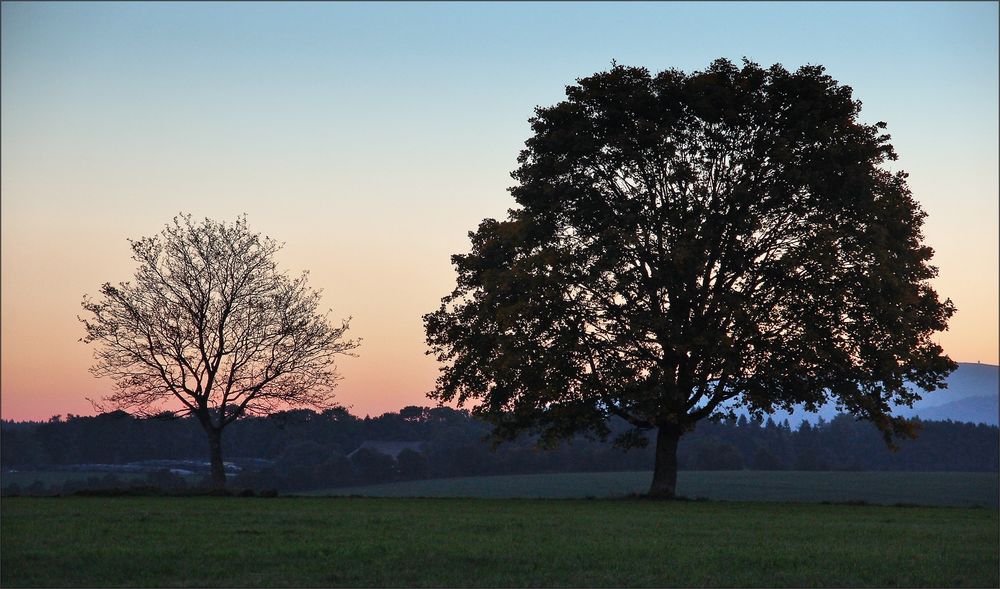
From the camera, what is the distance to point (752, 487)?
7506cm

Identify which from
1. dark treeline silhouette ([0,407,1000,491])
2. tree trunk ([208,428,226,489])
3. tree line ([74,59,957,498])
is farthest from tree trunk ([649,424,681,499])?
dark treeline silhouette ([0,407,1000,491])

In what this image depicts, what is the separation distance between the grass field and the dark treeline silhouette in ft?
14.3

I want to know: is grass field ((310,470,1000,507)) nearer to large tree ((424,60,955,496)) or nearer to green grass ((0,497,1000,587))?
large tree ((424,60,955,496))

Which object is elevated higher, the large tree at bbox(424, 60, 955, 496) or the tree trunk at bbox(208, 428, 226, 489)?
the large tree at bbox(424, 60, 955, 496)

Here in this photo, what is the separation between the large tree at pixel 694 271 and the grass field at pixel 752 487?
67.8ft

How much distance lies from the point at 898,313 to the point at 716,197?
8.14m

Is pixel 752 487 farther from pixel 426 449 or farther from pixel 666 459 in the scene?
pixel 426 449

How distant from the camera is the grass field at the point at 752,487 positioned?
6675cm

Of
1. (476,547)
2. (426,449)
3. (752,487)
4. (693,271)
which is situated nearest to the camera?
(476,547)

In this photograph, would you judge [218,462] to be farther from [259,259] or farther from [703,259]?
[703,259]

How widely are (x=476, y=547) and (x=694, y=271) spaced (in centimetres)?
2045

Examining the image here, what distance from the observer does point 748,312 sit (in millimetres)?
38688

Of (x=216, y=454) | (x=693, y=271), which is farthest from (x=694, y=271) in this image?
(x=216, y=454)

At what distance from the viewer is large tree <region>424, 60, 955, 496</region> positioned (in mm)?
39031
